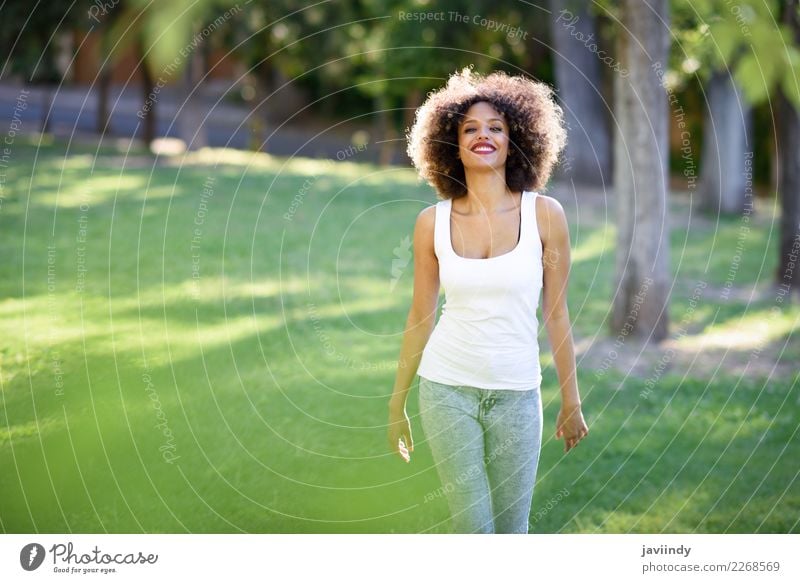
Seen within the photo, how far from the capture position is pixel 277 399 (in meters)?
6.97

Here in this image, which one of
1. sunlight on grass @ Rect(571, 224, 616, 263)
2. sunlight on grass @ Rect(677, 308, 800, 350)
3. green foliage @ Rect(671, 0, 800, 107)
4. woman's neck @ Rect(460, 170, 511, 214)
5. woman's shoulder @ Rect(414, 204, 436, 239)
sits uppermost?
green foliage @ Rect(671, 0, 800, 107)

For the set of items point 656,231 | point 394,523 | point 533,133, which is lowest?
point 394,523

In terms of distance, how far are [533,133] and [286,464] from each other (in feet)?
8.80

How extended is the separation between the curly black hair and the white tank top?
1.24 feet

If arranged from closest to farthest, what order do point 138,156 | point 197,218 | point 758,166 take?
point 197,218 < point 138,156 < point 758,166

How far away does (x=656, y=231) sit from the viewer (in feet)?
28.0

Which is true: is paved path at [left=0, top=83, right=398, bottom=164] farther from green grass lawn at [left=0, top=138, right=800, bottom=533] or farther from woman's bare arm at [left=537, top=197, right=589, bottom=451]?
woman's bare arm at [left=537, top=197, right=589, bottom=451]

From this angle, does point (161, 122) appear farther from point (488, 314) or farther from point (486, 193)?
point (488, 314)

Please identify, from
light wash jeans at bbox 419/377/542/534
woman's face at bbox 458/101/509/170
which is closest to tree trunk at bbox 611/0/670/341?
woman's face at bbox 458/101/509/170

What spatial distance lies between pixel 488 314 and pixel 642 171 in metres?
5.13

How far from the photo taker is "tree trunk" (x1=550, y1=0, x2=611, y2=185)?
17.5 metres

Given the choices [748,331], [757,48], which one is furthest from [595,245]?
[757,48]

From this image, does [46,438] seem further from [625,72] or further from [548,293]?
[625,72]
